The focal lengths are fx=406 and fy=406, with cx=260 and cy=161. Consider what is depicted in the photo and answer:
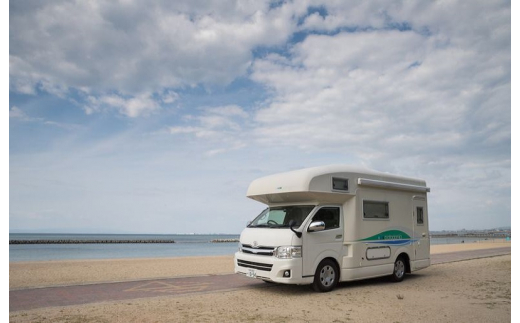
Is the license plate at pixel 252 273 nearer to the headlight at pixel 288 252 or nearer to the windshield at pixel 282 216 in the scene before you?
the headlight at pixel 288 252

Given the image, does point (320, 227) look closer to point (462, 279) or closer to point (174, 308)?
point (174, 308)

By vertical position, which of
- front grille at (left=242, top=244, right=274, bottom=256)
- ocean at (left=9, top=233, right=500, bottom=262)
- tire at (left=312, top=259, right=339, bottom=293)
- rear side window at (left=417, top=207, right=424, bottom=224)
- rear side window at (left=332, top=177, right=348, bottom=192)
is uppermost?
rear side window at (left=332, top=177, right=348, bottom=192)

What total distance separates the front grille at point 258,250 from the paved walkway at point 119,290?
110 centimetres

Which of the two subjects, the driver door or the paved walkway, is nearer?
the paved walkway

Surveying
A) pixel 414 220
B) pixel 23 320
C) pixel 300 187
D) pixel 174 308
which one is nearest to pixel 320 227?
pixel 300 187

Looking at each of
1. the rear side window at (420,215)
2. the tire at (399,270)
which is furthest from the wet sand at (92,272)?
the rear side window at (420,215)

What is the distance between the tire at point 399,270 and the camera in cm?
A: 1206

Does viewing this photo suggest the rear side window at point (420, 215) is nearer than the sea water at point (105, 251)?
Yes

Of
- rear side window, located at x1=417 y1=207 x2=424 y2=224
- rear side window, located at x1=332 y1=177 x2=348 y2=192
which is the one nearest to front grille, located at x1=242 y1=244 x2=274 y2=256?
rear side window, located at x1=332 y1=177 x2=348 y2=192

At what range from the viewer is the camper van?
960 cm

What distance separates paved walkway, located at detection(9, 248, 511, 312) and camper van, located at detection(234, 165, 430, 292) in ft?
3.93

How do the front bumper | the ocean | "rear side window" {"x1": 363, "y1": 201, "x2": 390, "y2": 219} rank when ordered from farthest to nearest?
the ocean < "rear side window" {"x1": 363, "y1": 201, "x2": 390, "y2": 219} < the front bumper

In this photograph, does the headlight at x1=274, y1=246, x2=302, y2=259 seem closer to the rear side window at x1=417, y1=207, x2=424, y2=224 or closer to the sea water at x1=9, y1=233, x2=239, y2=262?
the rear side window at x1=417, y1=207, x2=424, y2=224

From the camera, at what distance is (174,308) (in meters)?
7.98
